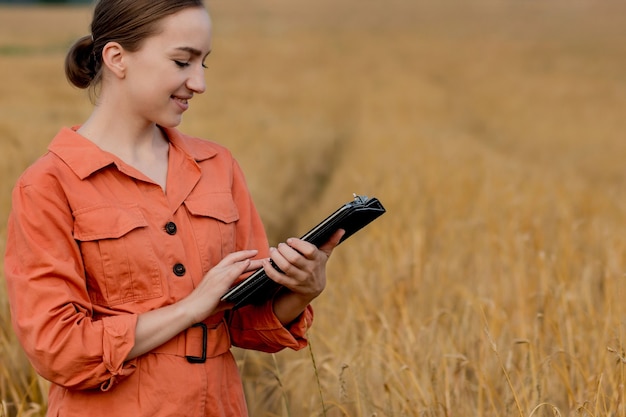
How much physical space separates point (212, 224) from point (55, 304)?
326 mm

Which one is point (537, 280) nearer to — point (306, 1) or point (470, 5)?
point (470, 5)

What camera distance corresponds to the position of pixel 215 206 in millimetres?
1561

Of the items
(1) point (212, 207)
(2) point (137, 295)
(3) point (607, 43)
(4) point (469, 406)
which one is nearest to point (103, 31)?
(1) point (212, 207)

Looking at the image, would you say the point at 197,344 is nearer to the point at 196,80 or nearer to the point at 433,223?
the point at 196,80

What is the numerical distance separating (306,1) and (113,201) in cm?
5584

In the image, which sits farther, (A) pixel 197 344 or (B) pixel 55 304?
(A) pixel 197 344

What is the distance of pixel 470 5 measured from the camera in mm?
50062

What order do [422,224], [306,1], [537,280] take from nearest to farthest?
1. [537,280]
2. [422,224]
3. [306,1]

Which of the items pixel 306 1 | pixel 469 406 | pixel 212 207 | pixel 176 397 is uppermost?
pixel 306 1

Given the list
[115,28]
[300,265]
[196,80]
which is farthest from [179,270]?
[115,28]

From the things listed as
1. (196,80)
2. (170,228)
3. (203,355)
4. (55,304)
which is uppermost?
(196,80)

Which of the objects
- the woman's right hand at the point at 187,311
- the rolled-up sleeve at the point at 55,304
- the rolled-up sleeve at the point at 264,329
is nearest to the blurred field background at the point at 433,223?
the rolled-up sleeve at the point at 264,329

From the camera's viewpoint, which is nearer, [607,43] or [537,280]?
[537,280]

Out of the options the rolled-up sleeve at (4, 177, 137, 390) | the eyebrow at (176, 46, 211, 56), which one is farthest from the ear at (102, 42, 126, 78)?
the rolled-up sleeve at (4, 177, 137, 390)
